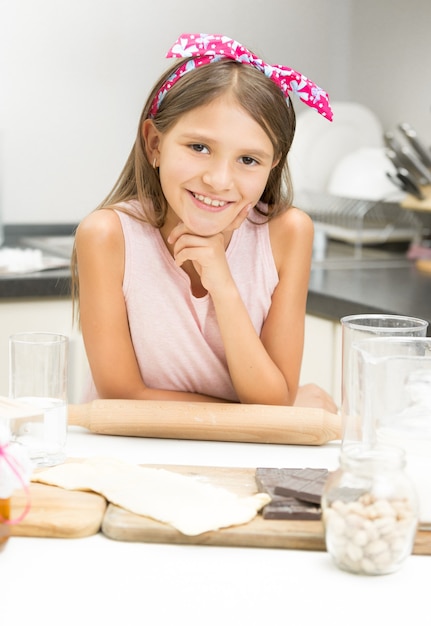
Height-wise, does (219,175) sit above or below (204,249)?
above

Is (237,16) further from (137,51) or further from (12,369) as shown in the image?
(12,369)

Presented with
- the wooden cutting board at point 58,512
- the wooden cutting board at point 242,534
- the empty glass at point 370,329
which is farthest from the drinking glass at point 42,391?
the empty glass at point 370,329

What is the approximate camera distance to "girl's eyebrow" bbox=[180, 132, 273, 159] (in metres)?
1.39

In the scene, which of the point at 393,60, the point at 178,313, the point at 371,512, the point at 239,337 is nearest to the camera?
the point at 371,512

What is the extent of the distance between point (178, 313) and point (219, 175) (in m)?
0.32

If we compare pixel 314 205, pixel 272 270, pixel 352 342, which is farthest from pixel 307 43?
pixel 352 342

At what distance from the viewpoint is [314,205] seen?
291 cm

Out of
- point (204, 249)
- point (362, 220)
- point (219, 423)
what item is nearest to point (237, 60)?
point (204, 249)

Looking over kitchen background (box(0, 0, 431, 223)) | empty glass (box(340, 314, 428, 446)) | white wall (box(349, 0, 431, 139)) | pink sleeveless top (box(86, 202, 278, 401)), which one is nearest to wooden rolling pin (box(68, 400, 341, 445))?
empty glass (box(340, 314, 428, 446))

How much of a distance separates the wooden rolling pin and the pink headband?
462mm

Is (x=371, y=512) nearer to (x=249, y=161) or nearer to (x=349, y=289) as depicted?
(x=249, y=161)

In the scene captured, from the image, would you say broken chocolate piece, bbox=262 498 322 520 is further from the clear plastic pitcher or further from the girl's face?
the girl's face

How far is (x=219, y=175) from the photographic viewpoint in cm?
138

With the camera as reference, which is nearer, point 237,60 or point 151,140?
point 237,60
